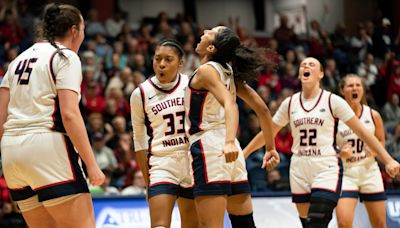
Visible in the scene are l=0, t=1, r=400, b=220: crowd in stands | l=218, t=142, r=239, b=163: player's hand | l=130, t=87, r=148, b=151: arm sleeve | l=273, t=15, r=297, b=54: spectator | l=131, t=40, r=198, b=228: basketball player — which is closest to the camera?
l=218, t=142, r=239, b=163: player's hand

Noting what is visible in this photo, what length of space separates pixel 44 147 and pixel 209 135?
1345 mm

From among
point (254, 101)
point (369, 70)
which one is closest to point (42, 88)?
point (254, 101)

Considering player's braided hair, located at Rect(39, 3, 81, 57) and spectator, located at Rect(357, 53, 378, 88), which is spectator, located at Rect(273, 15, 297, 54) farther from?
player's braided hair, located at Rect(39, 3, 81, 57)

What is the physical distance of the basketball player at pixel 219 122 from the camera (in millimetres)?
4992

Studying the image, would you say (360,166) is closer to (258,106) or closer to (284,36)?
(258,106)

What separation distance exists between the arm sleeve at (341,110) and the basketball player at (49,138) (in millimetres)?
3103

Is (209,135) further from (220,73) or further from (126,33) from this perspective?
(126,33)

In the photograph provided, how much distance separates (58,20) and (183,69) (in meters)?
8.82

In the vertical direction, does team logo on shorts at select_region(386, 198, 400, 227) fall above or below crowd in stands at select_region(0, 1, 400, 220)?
below

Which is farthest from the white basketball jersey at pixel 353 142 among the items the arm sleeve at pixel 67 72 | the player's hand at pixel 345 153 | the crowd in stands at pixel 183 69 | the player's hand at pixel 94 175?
the arm sleeve at pixel 67 72

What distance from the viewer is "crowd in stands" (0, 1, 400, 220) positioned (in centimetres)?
1099

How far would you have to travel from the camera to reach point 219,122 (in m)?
5.26

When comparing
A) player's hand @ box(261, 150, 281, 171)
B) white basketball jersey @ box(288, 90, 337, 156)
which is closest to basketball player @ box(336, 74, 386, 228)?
white basketball jersey @ box(288, 90, 337, 156)

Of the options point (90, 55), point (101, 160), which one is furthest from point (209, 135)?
point (90, 55)
